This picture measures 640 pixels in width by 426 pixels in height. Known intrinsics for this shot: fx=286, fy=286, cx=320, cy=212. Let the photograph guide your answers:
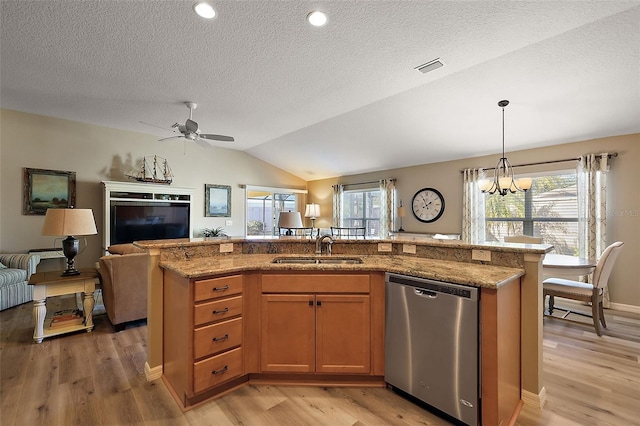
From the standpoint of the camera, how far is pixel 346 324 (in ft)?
6.86

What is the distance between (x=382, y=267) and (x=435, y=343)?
0.57m

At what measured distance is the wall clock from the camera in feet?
18.7

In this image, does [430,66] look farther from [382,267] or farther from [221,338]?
[221,338]

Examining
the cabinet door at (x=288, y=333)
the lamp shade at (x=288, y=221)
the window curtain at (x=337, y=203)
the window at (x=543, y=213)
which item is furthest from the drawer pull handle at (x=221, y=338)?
the window curtain at (x=337, y=203)

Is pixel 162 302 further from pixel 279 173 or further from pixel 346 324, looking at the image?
pixel 279 173

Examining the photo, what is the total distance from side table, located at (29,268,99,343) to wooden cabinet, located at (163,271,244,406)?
1.67 meters

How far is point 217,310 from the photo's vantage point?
6.44 ft

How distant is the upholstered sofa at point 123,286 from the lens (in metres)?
3.08

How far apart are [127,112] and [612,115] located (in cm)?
678

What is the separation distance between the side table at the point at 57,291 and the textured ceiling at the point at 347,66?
7.53ft

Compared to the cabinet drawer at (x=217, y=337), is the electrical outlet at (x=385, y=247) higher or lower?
higher

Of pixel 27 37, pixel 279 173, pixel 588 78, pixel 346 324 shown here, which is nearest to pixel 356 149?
pixel 279 173

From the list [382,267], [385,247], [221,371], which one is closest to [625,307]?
[385,247]

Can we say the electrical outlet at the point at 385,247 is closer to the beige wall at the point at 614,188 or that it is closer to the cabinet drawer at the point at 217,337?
the cabinet drawer at the point at 217,337
